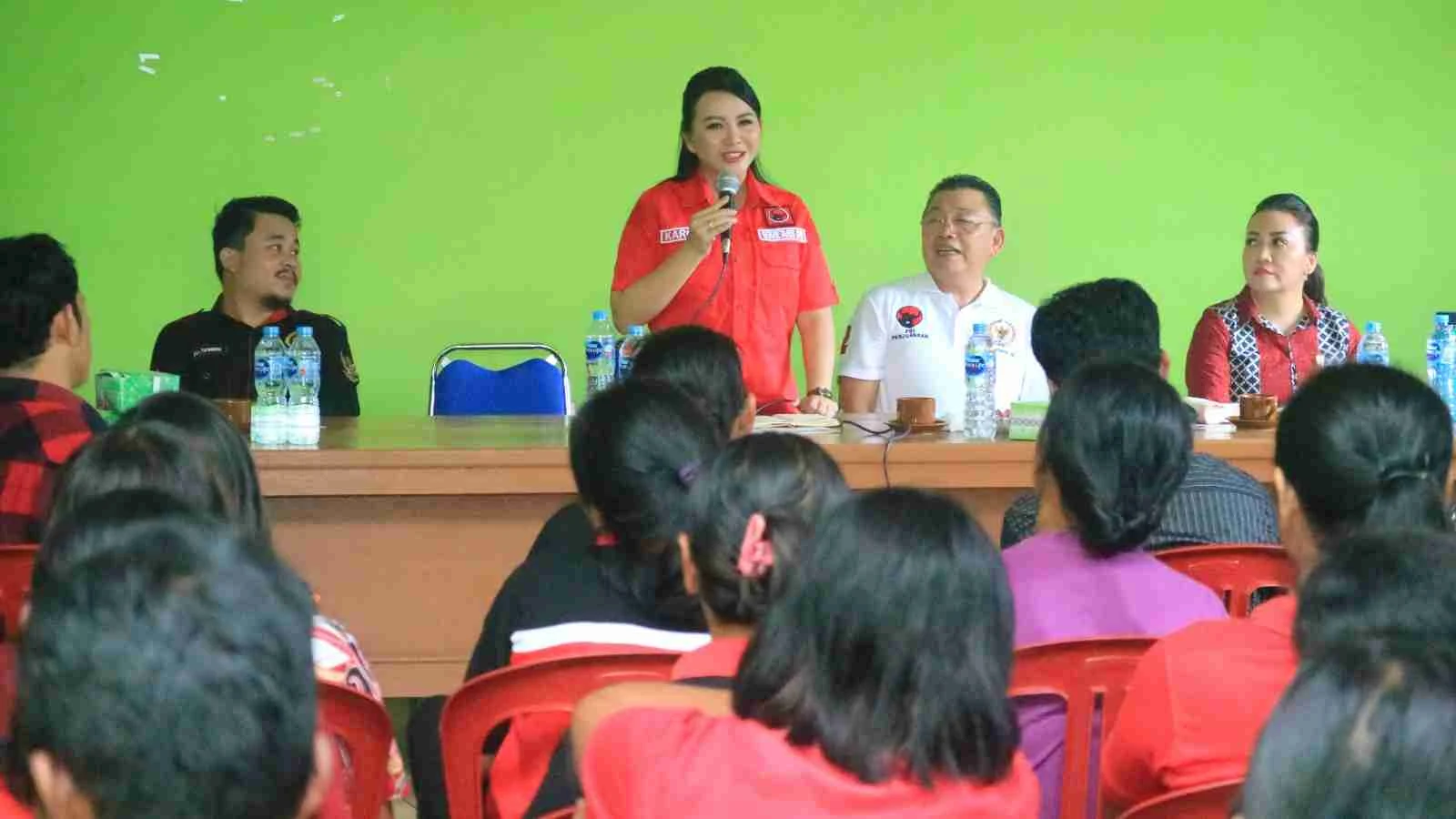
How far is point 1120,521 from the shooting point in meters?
1.95

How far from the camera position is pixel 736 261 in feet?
14.1

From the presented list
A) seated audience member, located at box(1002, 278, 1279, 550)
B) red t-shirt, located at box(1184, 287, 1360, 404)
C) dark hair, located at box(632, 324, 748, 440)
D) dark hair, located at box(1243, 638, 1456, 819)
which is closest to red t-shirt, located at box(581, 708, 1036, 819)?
dark hair, located at box(1243, 638, 1456, 819)

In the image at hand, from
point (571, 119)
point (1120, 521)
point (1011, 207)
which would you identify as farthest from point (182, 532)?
point (1011, 207)

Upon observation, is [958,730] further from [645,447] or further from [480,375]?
[480,375]

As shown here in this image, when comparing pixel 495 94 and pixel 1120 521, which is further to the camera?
pixel 495 94

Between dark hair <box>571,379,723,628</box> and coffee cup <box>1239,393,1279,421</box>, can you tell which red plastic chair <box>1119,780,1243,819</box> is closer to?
dark hair <box>571,379,723,628</box>

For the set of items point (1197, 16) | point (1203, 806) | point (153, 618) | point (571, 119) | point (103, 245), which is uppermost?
point (1197, 16)

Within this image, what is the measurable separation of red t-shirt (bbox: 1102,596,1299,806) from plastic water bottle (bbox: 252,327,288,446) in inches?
83.6

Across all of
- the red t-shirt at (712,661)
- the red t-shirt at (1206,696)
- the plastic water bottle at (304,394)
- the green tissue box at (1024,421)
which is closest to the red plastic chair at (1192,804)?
the red t-shirt at (1206,696)

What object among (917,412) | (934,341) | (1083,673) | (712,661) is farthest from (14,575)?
(934,341)

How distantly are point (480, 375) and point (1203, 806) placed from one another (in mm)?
3165

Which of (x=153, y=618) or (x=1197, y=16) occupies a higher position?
(x=1197, y=16)

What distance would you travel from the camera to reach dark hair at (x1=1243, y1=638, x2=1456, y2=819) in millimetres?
879

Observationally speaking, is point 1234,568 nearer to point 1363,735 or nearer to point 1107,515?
point 1107,515
